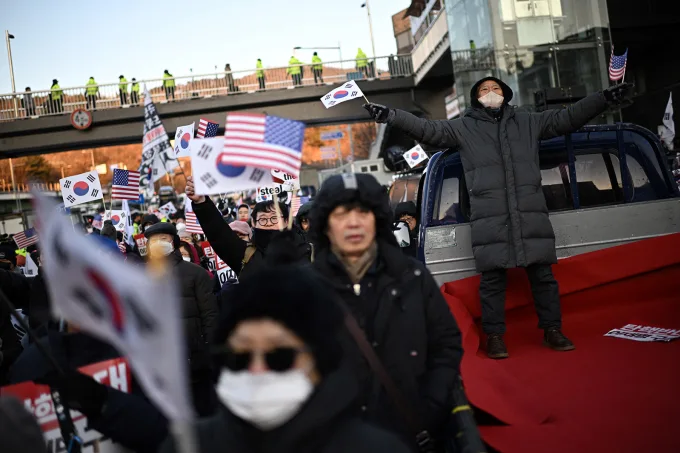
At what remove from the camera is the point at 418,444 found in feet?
9.13

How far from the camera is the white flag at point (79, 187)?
37.7 feet

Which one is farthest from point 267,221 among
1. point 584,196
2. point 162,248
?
point 584,196

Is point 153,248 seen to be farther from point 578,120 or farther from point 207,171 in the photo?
point 578,120

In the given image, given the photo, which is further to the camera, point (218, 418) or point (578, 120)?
point (578, 120)

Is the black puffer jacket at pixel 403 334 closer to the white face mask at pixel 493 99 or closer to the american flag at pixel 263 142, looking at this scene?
the american flag at pixel 263 142

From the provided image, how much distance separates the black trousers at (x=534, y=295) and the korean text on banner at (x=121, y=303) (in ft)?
13.8

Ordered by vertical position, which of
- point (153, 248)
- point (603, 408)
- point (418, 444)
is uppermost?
point (153, 248)

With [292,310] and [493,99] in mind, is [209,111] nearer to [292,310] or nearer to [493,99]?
[493,99]

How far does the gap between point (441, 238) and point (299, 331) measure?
4192mm

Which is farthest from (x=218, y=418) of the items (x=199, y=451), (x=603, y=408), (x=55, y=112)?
(x=55, y=112)

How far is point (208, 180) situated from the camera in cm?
314

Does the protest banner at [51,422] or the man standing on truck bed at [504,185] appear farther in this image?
the man standing on truck bed at [504,185]

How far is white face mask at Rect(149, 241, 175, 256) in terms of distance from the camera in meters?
5.57

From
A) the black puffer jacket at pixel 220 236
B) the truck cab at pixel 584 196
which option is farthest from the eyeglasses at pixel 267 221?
the truck cab at pixel 584 196
